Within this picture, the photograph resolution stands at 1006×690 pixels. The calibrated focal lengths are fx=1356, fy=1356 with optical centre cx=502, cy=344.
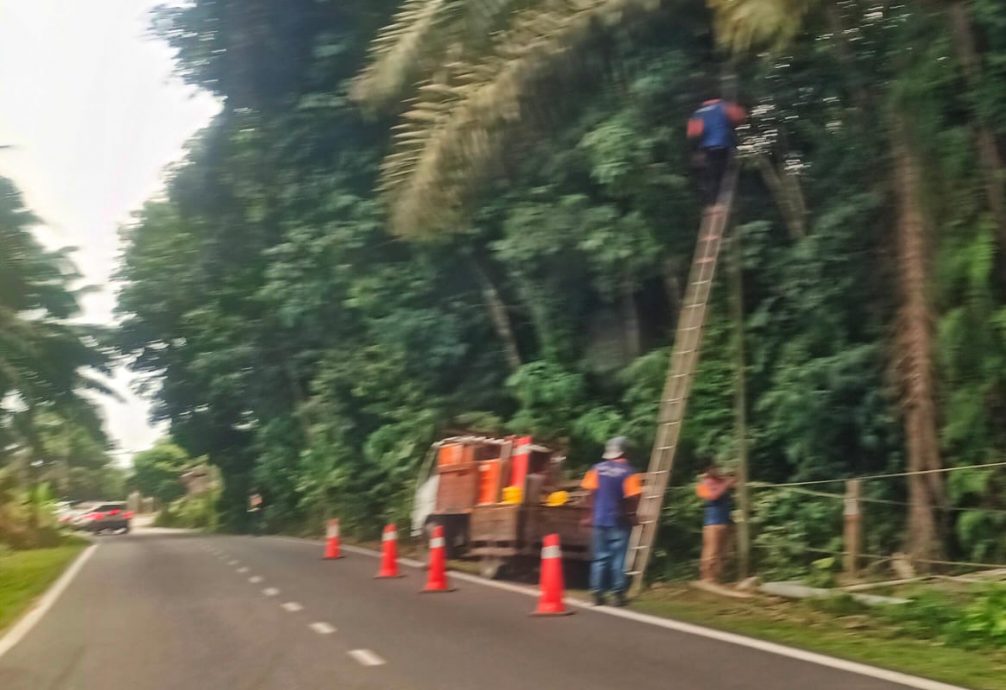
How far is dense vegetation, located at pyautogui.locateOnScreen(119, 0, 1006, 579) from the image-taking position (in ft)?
44.0

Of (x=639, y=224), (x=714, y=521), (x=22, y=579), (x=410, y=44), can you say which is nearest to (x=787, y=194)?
(x=639, y=224)

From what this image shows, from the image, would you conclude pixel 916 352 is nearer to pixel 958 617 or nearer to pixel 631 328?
pixel 958 617

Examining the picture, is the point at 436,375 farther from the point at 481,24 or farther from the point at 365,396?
the point at 481,24

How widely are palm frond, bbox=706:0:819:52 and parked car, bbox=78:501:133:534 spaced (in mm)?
62745

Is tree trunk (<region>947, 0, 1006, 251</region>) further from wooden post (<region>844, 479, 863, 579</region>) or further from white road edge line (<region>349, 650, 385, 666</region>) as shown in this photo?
white road edge line (<region>349, 650, 385, 666</region>)

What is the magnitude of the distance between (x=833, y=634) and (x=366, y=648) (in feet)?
13.2

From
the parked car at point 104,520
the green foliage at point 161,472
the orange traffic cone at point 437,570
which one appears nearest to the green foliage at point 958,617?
the orange traffic cone at point 437,570

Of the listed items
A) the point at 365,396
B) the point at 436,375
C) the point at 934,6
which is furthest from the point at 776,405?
the point at 365,396

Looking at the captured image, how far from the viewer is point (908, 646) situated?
10867 mm

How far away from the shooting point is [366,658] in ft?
35.9

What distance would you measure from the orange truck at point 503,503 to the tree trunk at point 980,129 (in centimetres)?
681

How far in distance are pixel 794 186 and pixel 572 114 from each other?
3.91 meters

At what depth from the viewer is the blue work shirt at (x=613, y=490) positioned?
14.5 m

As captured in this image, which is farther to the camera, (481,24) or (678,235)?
(678,235)
